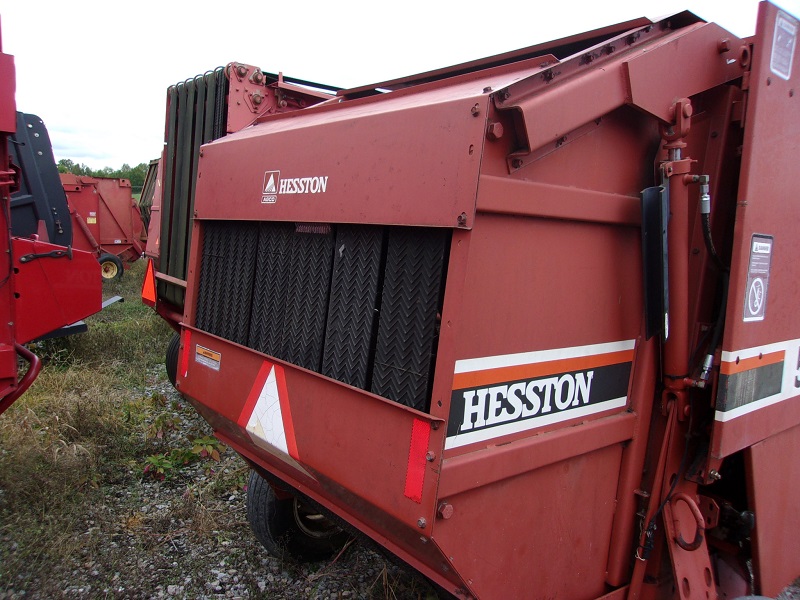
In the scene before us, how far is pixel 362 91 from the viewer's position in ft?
9.31

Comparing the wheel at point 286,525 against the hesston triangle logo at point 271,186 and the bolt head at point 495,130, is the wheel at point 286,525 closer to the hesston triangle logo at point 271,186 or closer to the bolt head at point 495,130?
the hesston triangle logo at point 271,186

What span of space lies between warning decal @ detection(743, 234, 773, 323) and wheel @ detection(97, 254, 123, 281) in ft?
43.4

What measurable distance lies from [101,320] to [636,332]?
8.43 meters

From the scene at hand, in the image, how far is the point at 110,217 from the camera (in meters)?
13.5

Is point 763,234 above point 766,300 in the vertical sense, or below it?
above

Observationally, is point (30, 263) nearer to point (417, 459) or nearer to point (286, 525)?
point (286, 525)

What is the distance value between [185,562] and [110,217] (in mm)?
12098

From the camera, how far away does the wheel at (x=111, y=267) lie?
1304 centimetres

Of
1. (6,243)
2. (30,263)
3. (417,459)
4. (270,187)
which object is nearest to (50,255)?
(30,263)

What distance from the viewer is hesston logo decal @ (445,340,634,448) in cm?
166

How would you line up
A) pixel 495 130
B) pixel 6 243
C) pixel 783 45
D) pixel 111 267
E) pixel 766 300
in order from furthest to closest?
pixel 111 267, pixel 6 243, pixel 766 300, pixel 783 45, pixel 495 130

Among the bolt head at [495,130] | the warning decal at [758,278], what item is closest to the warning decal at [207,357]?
the bolt head at [495,130]

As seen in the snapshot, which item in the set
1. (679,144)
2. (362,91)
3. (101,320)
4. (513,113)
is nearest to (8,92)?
(362,91)

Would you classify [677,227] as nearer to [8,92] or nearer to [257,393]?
[257,393]
